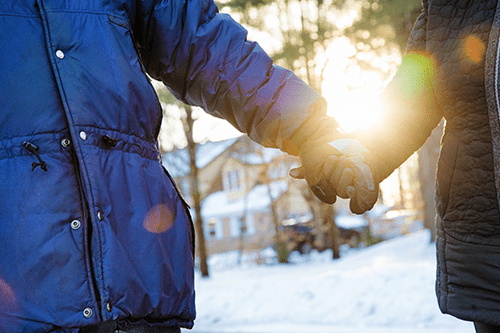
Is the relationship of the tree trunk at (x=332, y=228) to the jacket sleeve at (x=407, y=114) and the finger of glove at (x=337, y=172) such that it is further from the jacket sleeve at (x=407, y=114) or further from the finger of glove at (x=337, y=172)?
the finger of glove at (x=337, y=172)

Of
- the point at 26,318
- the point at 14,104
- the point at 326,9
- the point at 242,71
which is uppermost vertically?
the point at 326,9

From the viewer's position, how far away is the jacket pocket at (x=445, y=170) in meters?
1.68

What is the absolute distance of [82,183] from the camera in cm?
124

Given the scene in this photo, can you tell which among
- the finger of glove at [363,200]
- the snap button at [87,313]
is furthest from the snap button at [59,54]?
the finger of glove at [363,200]

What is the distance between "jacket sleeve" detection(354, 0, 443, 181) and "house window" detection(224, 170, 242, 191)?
98.3 ft

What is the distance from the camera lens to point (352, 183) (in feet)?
5.69

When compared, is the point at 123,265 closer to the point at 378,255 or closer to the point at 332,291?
the point at 332,291

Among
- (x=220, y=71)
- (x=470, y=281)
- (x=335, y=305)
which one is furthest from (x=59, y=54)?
(x=335, y=305)

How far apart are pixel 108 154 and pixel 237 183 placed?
31883mm

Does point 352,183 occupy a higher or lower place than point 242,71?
lower

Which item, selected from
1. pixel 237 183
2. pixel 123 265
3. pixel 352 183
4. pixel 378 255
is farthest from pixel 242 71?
pixel 237 183

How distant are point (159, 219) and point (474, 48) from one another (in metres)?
1.27

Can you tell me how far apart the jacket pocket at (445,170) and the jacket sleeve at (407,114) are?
0.22 metres

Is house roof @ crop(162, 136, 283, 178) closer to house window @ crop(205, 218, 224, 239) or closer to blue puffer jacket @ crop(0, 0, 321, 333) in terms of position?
blue puffer jacket @ crop(0, 0, 321, 333)
